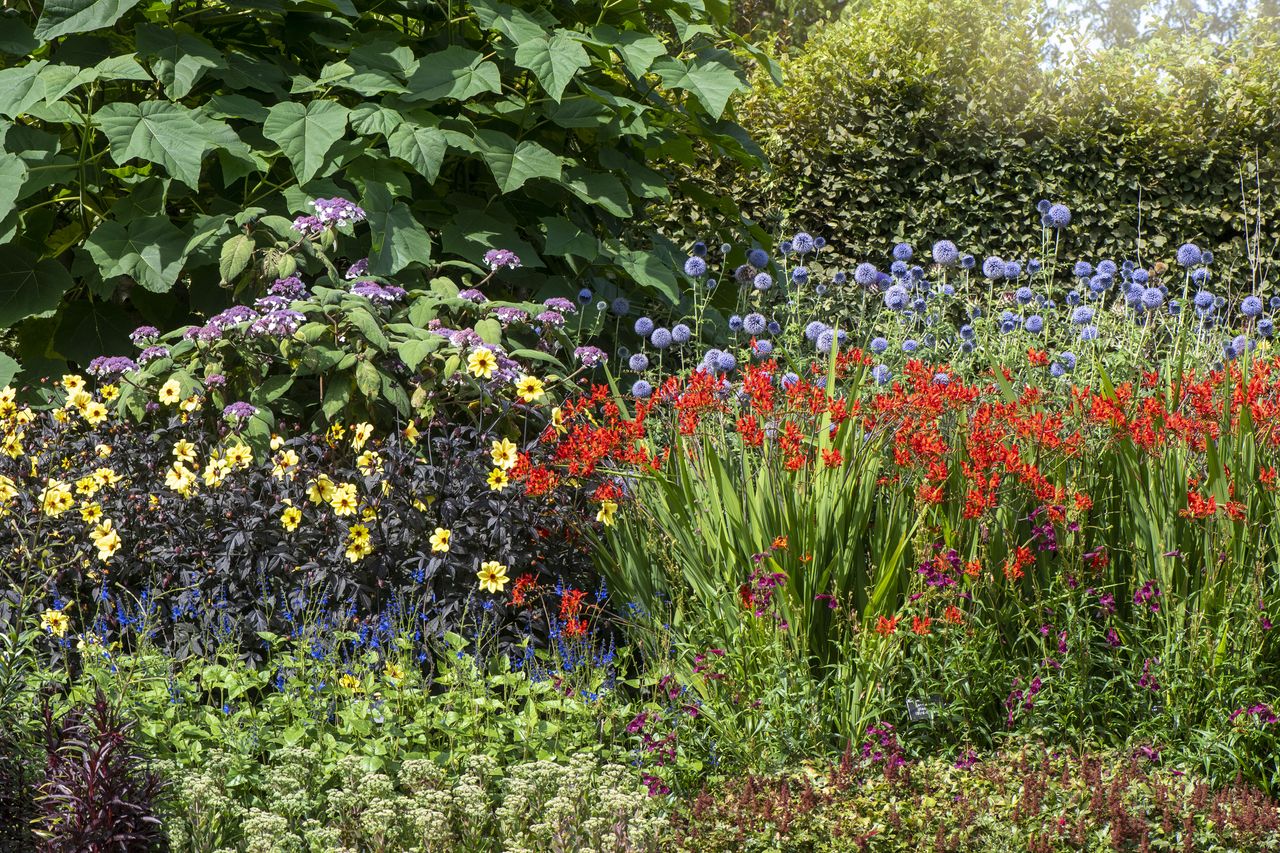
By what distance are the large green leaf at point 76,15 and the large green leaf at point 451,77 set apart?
1103 millimetres

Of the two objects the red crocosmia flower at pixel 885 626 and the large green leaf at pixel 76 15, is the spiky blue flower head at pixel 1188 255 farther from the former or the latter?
the large green leaf at pixel 76 15

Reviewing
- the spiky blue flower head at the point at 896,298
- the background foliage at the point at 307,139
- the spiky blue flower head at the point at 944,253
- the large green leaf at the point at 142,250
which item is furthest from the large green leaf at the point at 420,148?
the spiky blue flower head at the point at 944,253

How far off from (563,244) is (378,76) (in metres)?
1.03

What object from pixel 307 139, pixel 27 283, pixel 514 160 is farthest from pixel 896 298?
pixel 27 283

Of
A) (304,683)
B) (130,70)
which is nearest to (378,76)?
(130,70)

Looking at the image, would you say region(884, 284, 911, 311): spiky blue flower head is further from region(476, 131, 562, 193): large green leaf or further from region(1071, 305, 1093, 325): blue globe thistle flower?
region(476, 131, 562, 193): large green leaf

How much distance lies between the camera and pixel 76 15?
4473mm

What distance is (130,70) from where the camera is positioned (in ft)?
14.6

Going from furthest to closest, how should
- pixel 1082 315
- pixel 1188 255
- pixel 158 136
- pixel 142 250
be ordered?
1. pixel 1188 255
2. pixel 1082 315
3. pixel 142 250
4. pixel 158 136

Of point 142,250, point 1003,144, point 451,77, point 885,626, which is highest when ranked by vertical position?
point 1003,144

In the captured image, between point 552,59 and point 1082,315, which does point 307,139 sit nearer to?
point 552,59

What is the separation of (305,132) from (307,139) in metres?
0.05

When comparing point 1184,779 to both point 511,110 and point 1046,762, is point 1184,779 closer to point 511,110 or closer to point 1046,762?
point 1046,762

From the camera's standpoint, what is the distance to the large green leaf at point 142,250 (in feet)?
14.8
